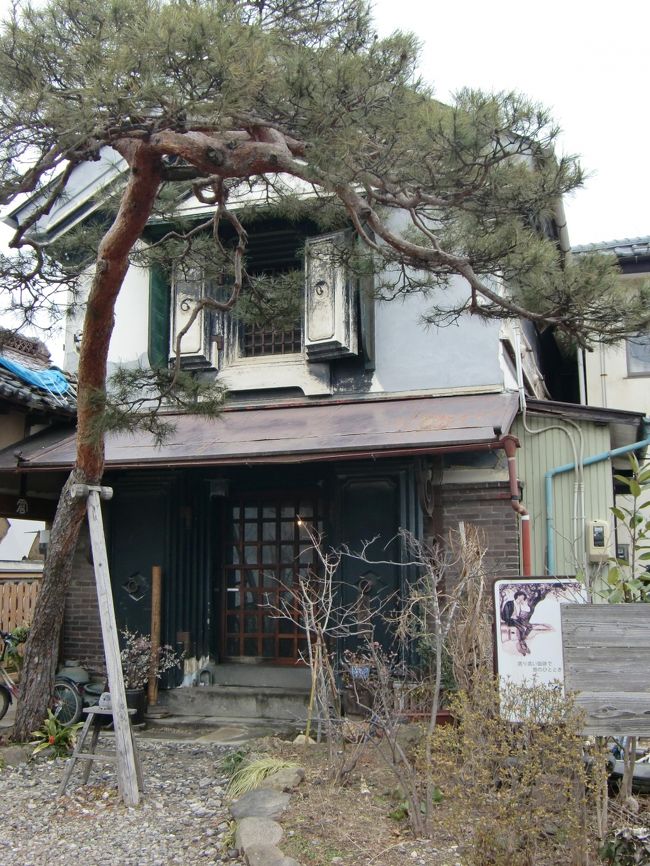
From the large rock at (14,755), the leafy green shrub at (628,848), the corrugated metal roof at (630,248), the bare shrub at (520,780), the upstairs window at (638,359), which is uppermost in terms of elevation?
the corrugated metal roof at (630,248)

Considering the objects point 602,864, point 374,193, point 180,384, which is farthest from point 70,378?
point 602,864

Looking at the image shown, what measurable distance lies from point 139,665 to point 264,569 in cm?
186

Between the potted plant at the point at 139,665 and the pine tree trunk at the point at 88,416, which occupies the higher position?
the pine tree trunk at the point at 88,416

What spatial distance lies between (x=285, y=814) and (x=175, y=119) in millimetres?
4515

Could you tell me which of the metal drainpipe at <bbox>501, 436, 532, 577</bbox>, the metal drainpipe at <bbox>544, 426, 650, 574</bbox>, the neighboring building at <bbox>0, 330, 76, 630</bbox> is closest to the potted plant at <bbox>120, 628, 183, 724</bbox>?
the neighboring building at <bbox>0, 330, 76, 630</bbox>

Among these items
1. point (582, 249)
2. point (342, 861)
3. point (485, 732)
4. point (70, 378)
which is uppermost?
point (582, 249)

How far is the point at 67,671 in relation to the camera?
374 inches

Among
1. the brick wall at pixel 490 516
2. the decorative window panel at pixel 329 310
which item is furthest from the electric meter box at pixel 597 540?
the decorative window panel at pixel 329 310

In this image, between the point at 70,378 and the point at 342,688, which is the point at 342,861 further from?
the point at 70,378

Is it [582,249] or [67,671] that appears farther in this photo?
[582,249]

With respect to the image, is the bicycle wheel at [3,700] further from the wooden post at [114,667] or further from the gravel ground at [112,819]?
the wooden post at [114,667]

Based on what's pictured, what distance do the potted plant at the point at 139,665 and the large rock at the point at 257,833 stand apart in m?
4.34

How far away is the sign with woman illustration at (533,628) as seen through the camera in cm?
514

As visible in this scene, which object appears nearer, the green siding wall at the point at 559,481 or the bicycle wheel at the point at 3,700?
the bicycle wheel at the point at 3,700
